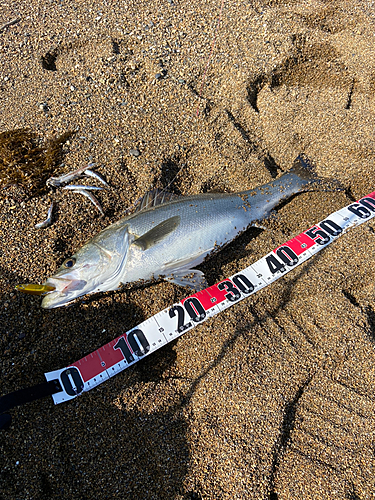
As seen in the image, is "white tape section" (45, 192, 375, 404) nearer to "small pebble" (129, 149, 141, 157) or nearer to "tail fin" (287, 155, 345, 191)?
"tail fin" (287, 155, 345, 191)

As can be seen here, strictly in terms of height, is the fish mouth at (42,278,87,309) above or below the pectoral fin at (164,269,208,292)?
above

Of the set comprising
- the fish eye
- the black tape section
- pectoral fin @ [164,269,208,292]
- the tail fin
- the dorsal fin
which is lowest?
the black tape section

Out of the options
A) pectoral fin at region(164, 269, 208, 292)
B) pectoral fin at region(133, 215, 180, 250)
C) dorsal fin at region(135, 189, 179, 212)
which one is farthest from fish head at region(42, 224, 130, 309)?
pectoral fin at region(164, 269, 208, 292)

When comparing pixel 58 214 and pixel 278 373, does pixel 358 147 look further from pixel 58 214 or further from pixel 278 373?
pixel 58 214

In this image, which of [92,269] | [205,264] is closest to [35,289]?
[92,269]

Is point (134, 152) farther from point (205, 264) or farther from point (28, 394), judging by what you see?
point (28, 394)

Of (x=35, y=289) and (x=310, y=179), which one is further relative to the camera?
(x=310, y=179)

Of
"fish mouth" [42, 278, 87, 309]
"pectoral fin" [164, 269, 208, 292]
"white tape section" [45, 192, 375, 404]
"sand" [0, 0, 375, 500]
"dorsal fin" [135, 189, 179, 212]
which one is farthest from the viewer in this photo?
"dorsal fin" [135, 189, 179, 212]

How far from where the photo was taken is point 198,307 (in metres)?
3.36

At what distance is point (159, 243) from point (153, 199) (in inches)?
25.7

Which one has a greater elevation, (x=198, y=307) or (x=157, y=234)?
(x=157, y=234)

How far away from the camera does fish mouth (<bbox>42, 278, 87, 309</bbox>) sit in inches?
123

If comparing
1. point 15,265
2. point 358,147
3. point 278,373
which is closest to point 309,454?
point 278,373

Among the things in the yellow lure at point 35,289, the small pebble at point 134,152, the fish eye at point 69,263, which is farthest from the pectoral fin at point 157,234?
the small pebble at point 134,152
